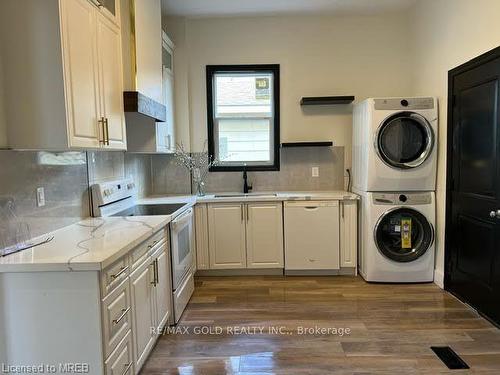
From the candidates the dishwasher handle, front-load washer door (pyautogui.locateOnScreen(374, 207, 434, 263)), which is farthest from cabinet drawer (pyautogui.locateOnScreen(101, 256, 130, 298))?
front-load washer door (pyautogui.locateOnScreen(374, 207, 434, 263))

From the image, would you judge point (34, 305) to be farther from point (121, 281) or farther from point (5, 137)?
point (5, 137)

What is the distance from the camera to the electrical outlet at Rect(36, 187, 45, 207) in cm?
207

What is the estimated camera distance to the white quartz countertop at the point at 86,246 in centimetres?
154

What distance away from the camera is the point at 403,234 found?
11.6 feet

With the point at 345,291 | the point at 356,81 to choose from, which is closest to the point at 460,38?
the point at 356,81

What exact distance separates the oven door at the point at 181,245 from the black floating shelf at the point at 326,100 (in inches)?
71.0

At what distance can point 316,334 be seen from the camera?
104 inches

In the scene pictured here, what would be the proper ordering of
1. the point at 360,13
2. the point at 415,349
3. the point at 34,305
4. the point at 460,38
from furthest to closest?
the point at 360,13, the point at 460,38, the point at 415,349, the point at 34,305

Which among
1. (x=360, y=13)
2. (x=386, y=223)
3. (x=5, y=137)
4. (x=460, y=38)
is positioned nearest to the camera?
(x=5, y=137)

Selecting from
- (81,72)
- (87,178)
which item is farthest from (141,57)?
(87,178)

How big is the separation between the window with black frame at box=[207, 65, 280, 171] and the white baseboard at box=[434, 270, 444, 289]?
1992mm

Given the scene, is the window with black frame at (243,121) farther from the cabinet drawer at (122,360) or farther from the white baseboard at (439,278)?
the cabinet drawer at (122,360)

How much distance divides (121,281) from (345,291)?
231 centimetres

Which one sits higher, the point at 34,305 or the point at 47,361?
the point at 34,305
